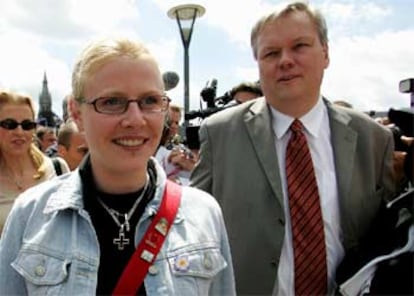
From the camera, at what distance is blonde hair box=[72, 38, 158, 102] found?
5.33 ft

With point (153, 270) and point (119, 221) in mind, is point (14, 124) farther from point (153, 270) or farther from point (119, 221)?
point (153, 270)

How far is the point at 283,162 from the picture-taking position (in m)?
2.42

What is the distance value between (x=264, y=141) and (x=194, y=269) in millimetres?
906

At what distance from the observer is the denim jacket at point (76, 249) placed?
1.61 metres

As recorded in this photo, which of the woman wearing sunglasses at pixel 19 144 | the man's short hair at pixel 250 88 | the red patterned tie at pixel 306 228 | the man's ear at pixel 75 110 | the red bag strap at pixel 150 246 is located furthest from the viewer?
the man's short hair at pixel 250 88

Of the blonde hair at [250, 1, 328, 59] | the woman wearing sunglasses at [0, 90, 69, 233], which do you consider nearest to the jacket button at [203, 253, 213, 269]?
the blonde hair at [250, 1, 328, 59]

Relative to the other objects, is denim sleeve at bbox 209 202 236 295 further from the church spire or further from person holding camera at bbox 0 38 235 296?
the church spire

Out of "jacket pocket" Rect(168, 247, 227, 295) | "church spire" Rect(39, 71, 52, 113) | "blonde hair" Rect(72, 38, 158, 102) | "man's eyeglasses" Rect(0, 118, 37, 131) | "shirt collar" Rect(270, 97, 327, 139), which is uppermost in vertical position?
"blonde hair" Rect(72, 38, 158, 102)

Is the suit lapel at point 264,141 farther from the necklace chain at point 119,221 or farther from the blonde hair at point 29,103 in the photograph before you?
the blonde hair at point 29,103

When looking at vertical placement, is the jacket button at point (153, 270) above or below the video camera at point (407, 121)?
below

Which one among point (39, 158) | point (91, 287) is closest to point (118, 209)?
point (91, 287)

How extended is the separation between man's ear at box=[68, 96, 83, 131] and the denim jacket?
18cm

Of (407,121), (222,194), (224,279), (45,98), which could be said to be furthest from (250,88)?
(45,98)

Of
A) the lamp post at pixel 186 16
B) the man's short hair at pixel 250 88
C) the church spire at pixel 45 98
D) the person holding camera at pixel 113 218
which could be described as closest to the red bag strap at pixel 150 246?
the person holding camera at pixel 113 218
